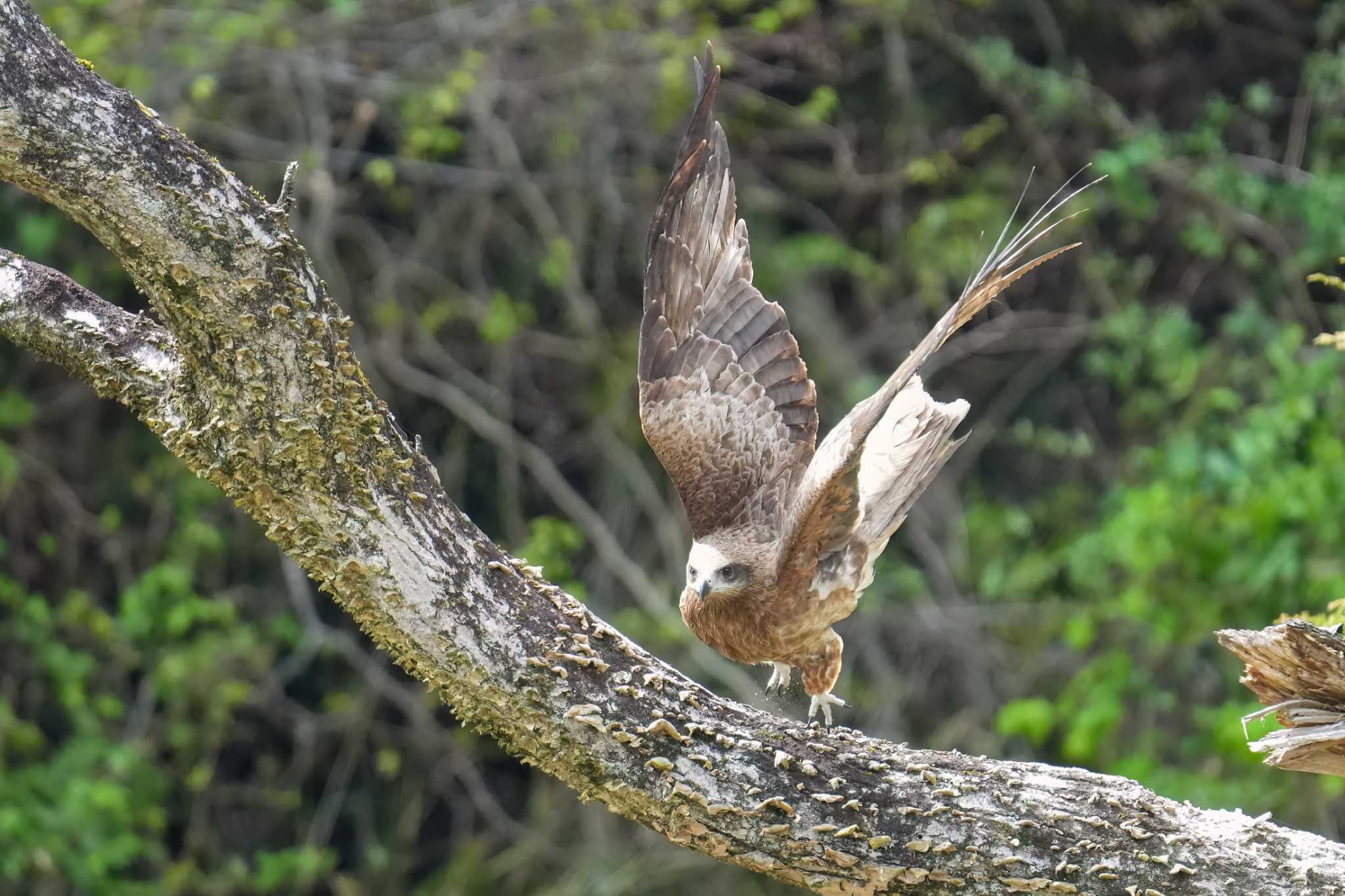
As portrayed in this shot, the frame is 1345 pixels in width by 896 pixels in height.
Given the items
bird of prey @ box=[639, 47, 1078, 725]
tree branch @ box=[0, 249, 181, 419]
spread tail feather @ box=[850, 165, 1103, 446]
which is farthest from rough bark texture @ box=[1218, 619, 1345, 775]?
tree branch @ box=[0, 249, 181, 419]

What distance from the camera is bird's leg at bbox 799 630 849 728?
10.3 ft

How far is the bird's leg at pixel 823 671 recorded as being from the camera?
10.3 ft

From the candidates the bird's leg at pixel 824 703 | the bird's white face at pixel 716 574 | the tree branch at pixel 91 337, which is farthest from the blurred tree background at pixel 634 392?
the tree branch at pixel 91 337

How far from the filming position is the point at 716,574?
3010 millimetres

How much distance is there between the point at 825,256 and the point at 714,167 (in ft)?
7.55

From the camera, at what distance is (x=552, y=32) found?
5184mm

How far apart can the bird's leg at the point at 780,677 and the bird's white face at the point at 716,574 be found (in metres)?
0.32

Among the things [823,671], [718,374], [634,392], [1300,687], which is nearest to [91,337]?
[718,374]

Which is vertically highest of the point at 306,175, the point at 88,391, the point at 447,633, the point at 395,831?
the point at 306,175

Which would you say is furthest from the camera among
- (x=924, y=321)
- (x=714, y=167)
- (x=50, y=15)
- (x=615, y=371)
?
(x=924, y=321)

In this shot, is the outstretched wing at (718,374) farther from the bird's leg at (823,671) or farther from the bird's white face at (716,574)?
the bird's leg at (823,671)

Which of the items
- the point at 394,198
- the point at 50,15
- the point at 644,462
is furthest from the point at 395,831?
the point at 50,15

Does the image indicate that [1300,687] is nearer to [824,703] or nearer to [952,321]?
[952,321]

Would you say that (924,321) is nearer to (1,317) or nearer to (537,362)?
(537,362)
